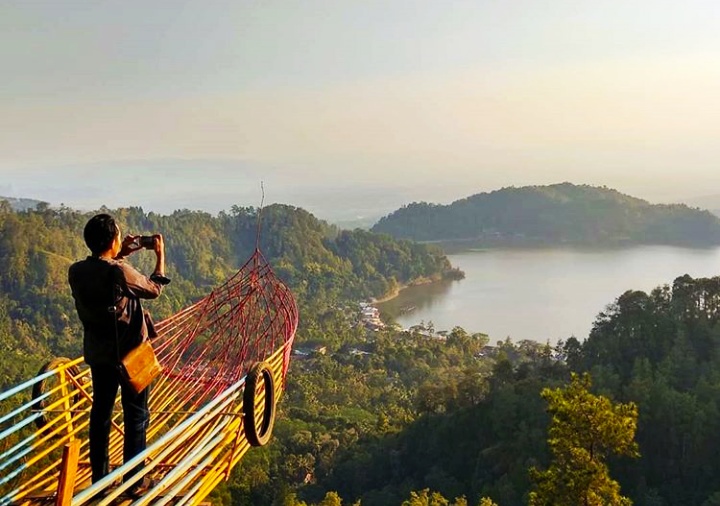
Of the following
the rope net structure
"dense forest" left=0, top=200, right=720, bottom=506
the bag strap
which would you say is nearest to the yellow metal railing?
the rope net structure

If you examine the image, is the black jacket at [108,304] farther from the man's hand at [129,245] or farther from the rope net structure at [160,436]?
the rope net structure at [160,436]

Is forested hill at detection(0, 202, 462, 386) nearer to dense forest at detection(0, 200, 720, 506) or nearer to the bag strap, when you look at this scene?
dense forest at detection(0, 200, 720, 506)

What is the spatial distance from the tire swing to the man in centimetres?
35

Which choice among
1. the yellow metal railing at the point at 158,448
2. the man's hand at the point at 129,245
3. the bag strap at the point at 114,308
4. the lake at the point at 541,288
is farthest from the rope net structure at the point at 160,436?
the lake at the point at 541,288

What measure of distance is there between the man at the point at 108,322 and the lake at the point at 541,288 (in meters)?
23.5

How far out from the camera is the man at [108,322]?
1596mm

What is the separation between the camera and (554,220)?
61.5 metres

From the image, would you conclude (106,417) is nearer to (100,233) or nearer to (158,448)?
(158,448)

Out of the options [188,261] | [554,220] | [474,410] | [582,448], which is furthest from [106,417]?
[554,220]

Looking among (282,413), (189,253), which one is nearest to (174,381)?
(282,413)

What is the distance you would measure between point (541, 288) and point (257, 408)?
113ft

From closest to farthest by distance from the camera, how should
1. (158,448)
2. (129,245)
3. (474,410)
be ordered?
(158,448) < (129,245) < (474,410)

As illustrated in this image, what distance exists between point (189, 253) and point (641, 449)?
32089mm

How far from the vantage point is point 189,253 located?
38.2m
